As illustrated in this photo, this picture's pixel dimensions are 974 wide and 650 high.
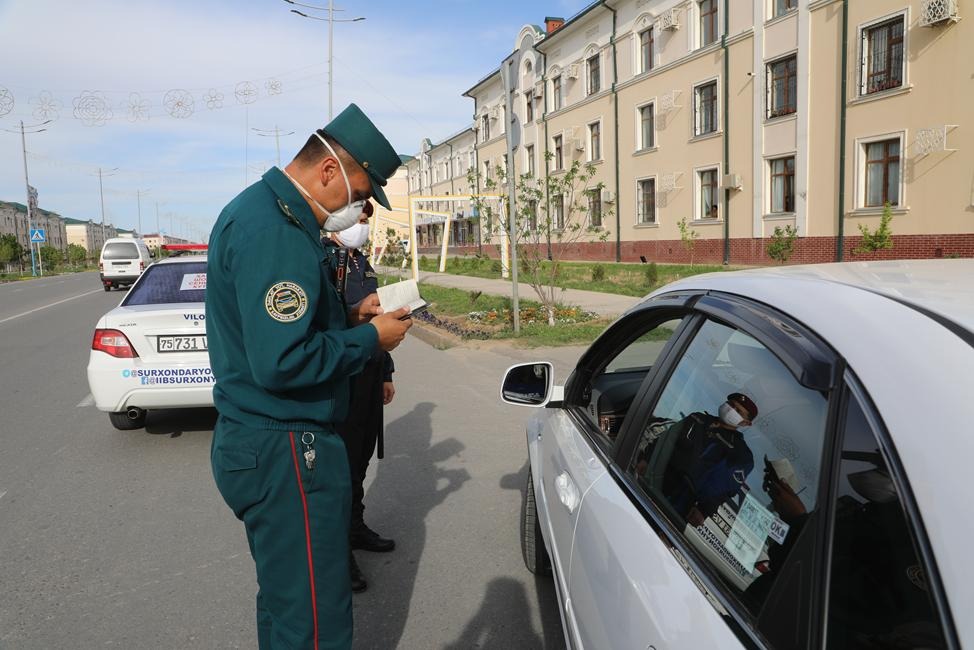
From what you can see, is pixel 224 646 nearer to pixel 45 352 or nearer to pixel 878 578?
pixel 878 578

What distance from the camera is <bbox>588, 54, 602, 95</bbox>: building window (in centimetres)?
3462

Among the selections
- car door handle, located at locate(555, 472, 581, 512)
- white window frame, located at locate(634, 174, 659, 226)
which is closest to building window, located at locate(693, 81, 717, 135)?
white window frame, located at locate(634, 174, 659, 226)

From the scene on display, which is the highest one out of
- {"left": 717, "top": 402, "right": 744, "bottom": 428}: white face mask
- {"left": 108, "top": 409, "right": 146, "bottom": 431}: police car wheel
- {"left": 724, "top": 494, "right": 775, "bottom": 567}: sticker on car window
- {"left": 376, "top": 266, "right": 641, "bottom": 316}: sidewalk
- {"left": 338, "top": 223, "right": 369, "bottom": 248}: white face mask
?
{"left": 338, "top": 223, "right": 369, "bottom": 248}: white face mask

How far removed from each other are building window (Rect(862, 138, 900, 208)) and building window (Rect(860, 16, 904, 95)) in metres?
1.58

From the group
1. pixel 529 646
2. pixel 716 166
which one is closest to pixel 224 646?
pixel 529 646

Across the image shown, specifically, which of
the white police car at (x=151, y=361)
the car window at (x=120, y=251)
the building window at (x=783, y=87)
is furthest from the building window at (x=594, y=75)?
the white police car at (x=151, y=361)

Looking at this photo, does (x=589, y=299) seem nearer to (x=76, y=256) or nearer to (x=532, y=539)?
(x=532, y=539)

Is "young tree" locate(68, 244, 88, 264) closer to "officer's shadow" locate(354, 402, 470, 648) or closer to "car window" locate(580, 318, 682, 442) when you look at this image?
"officer's shadow" locate(354, 402, 470, 648)

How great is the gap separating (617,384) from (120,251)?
3322 centimetres

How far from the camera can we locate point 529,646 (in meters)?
2.98

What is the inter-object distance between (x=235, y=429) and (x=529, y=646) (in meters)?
1.62

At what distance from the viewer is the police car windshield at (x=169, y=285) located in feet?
21.6

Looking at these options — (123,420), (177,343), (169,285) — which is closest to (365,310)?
(177,343)

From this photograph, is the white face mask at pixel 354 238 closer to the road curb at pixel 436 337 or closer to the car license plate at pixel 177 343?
the car license plate at pixel 177 343
